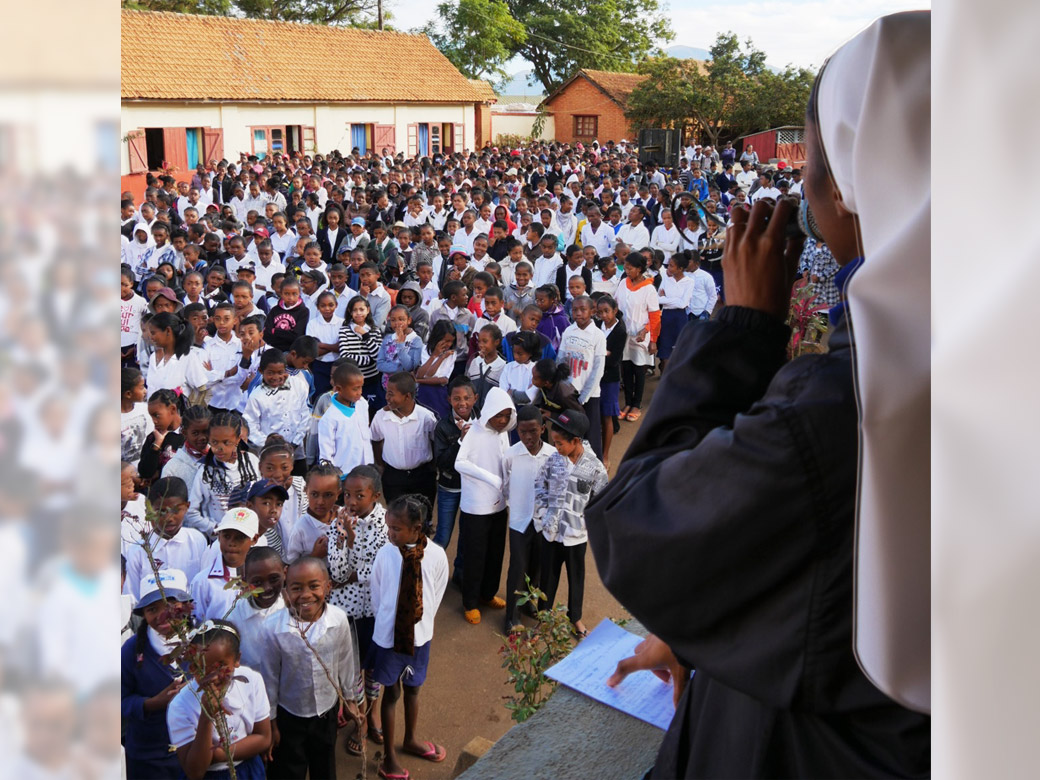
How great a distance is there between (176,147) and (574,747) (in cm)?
2452

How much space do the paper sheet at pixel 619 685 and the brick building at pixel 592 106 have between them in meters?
35.4

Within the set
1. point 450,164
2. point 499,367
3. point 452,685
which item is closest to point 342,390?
point 499,367

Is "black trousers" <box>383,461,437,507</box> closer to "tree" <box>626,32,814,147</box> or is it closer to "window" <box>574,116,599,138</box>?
"tree" <box>626,32,814,147</box>

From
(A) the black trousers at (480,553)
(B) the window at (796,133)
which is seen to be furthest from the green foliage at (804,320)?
(A) the black trousers at (480,553)

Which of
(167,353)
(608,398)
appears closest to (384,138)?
(608,398)

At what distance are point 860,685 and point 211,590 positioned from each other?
346 cm

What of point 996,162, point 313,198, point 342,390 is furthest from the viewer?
point 313,198

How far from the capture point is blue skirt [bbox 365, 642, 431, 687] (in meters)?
4.18

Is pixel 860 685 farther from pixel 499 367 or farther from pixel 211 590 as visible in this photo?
pixel 499 367

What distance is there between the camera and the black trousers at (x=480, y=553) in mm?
5504

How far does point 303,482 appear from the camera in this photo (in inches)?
195

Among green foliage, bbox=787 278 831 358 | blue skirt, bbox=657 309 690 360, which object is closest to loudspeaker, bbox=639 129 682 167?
blue skirt, bbox=657 309 690 360

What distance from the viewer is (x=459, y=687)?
496 centimetres

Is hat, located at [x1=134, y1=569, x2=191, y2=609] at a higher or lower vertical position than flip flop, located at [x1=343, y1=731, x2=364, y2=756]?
higher
